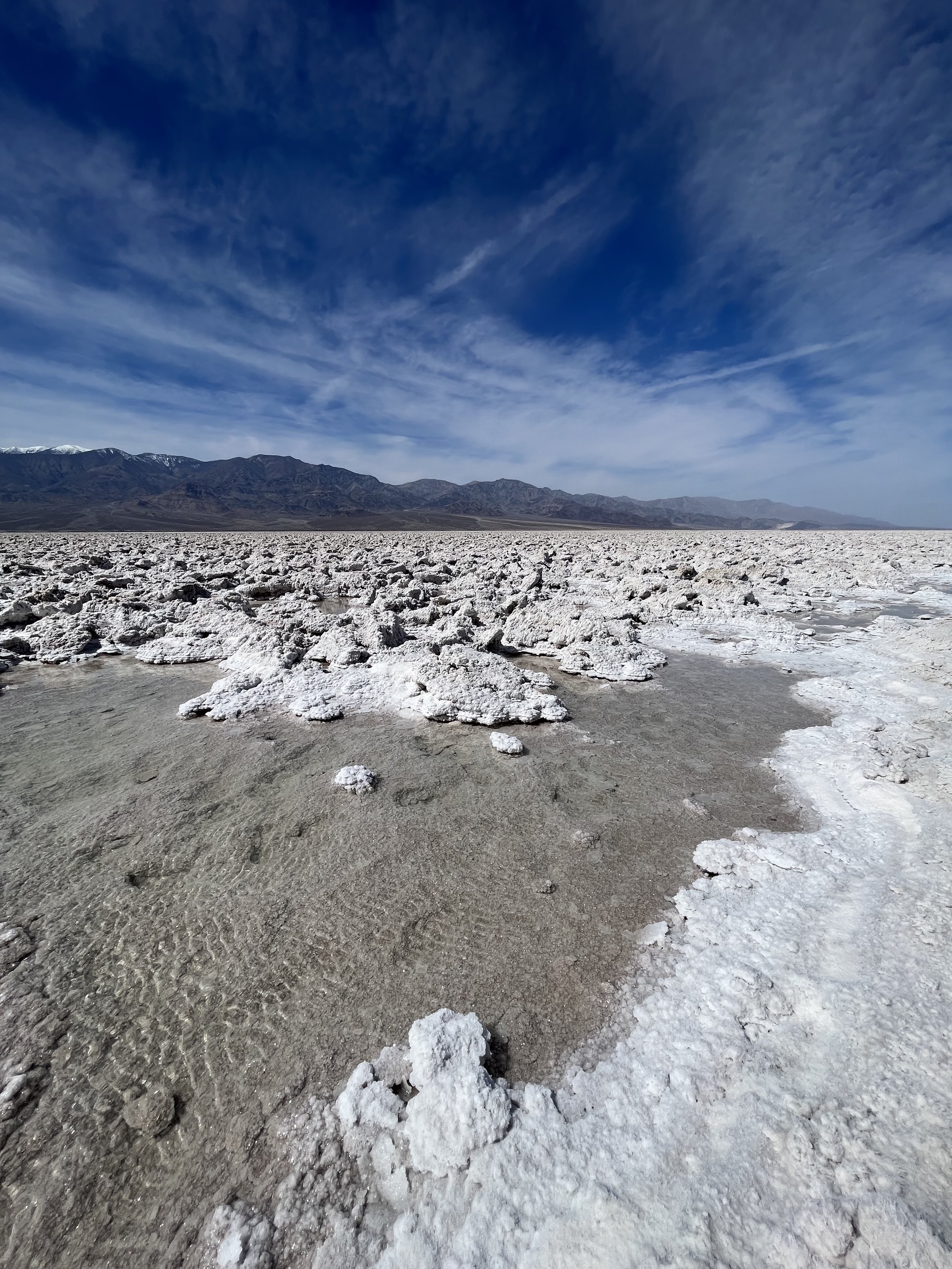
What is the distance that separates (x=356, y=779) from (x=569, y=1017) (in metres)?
1.92

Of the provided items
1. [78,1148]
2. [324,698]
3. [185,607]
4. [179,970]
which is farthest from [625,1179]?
[185,607]

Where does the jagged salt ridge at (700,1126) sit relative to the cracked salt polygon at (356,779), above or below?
above

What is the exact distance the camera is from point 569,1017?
179cm

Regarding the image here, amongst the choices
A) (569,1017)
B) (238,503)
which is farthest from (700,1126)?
(238,503)

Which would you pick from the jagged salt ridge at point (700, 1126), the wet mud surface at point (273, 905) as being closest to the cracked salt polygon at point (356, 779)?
the wet mud surface at point (273, 905)

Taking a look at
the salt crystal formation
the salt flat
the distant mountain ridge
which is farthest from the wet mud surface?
the distant mountain ridge

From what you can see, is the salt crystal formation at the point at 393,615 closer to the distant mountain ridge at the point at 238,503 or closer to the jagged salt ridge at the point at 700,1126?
the jagged salt ridge at the point at 700,1126

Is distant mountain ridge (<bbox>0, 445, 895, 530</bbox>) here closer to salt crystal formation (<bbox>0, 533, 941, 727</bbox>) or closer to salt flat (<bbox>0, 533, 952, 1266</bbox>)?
salt crystal formation (<bbox>0, 533, 941, 727</bbox>)

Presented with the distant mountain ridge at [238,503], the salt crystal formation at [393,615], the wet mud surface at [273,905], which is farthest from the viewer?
the distant mountain ridge at [238,503]

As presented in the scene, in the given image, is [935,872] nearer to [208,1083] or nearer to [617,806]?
[617,806]

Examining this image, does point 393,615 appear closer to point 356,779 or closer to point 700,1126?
point 356,779

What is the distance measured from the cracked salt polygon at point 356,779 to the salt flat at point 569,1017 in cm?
7

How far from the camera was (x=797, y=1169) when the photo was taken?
1278mm

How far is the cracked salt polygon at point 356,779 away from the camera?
3242 mm
